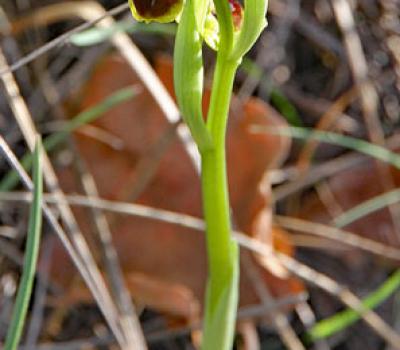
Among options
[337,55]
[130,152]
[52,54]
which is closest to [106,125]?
[130,152]

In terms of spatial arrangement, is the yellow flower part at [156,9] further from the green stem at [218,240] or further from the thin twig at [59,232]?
the thin twig at [59,232]

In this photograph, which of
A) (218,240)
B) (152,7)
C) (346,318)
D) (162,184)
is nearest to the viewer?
(152,7)

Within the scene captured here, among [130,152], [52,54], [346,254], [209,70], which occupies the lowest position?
[346,254]

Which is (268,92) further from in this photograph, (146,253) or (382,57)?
(146,253)

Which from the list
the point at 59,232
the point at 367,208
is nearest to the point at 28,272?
the point at 59,232

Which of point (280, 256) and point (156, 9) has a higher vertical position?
point (156, 9)

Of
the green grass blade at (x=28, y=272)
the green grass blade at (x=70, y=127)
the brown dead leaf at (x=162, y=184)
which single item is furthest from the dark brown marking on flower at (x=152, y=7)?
the brown dead leaf at (x=162, y=184)

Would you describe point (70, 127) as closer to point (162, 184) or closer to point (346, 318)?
point (162, 184)

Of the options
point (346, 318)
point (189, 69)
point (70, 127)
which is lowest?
point (346, 318)
